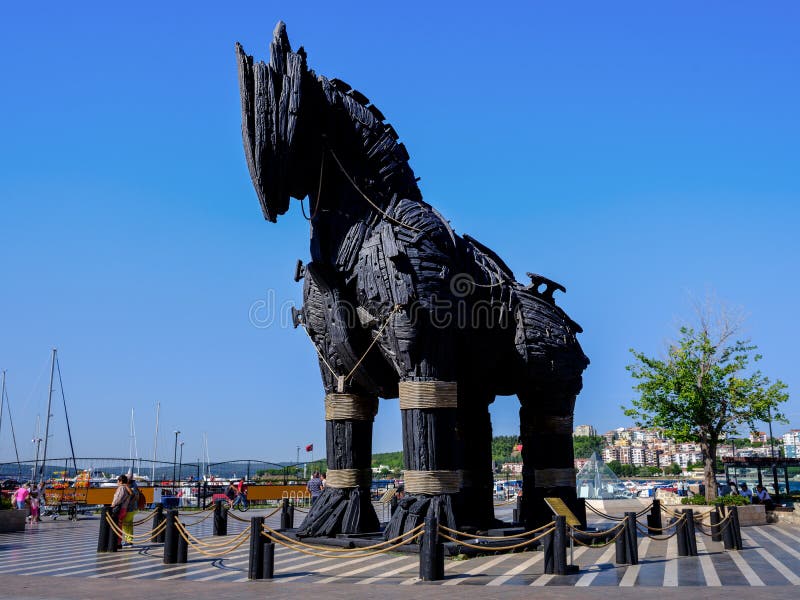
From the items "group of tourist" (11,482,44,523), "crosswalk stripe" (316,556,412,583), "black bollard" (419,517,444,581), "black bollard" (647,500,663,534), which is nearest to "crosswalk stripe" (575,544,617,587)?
"black bollard" (419,517,444,581)

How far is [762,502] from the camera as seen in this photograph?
2066 cm

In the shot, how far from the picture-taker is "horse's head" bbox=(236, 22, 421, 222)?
1082 cm

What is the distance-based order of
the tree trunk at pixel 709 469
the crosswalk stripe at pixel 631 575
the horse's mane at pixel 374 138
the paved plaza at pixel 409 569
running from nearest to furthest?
1. the crosswalk stripe at pixel 631 575
2. the paved plaza at pixel 409 569
3. the horse's mane at pixel 374 138
4. the tree trunk at pixel 709 469

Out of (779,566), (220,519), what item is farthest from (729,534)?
(220,519)

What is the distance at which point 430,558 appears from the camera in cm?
886

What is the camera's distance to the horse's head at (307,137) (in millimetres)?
10820

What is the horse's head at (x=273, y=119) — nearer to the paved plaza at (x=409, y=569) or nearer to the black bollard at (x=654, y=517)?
the paved plaza at (x=409, y=569)

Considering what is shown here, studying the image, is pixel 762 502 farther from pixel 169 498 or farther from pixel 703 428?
pixel 169 498

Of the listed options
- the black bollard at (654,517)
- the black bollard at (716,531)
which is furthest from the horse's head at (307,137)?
the black bollard at (716,531)

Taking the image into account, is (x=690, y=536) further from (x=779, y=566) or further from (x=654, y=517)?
(x=654, y=517)

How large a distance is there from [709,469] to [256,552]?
16.2 metres

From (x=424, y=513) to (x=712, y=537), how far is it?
6.36 metres

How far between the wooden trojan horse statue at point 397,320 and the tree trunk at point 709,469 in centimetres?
1039

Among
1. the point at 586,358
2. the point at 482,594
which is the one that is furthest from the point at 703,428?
the point at 482,594
